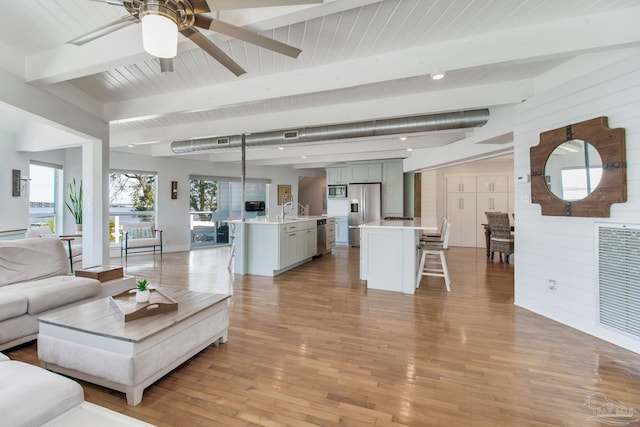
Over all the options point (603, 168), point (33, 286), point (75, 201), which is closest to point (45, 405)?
point (33, 286)

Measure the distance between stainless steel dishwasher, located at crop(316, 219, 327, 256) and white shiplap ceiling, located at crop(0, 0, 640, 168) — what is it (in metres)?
2.88

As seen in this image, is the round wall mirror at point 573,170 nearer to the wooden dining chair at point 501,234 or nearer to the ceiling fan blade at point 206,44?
the wooden dining chair at point 501,234

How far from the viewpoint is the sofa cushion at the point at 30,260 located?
2773mm

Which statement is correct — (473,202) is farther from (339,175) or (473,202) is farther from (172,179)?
(172,179)

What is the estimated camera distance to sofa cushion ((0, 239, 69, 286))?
9.10ft

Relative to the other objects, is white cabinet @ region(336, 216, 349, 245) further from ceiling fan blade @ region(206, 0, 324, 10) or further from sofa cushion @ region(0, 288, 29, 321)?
ceiling fan blade @ region(206, 0, 324, 10)

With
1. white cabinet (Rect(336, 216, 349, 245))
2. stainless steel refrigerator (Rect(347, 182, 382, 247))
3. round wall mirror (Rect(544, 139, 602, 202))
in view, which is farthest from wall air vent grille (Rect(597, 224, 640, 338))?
white cabinet (Rect(336, 216, 349, 245))

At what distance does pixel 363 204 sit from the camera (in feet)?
26.7

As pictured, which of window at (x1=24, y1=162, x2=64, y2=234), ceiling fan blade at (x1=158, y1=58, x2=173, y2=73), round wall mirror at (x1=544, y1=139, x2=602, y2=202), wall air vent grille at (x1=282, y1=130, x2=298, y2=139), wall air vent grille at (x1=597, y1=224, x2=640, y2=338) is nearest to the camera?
ceiling fan blade at (x1=158, y1=58, x2=173, y2=73)

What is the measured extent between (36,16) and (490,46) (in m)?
3.73

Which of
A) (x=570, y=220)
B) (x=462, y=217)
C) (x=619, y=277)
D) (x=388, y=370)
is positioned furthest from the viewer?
(x=462, y=217)

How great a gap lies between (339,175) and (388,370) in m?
7.04

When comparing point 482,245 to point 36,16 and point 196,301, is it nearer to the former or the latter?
point 196,301

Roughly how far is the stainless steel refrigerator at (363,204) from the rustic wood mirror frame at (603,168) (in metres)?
4.89
